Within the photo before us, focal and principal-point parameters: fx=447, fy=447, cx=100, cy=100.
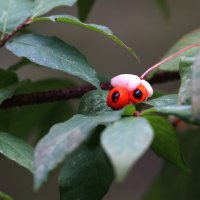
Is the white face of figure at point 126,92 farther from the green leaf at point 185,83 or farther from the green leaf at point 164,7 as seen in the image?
the green leaf at point 164,7

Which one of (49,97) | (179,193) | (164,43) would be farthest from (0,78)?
(164,43)

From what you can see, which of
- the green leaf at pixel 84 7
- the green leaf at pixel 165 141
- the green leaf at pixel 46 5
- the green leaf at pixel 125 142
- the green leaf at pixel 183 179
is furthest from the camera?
the green leaf at pixel 183 179

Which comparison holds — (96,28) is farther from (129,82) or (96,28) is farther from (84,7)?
(84,7)

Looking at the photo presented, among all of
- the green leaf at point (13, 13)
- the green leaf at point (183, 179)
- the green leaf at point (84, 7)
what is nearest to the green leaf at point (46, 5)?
the green leaf at point (13, 13)

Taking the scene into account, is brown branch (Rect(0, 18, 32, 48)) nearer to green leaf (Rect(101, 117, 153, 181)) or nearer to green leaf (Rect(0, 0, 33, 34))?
green leaf (Rect(0, 0, 33, 34))

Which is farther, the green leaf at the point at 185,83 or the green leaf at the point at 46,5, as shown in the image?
the green leaf at the point at 46,5

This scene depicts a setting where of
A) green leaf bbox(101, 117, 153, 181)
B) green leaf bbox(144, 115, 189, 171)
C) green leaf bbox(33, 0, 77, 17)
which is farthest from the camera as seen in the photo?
green leaf bbox(33, 0, 77, 17)

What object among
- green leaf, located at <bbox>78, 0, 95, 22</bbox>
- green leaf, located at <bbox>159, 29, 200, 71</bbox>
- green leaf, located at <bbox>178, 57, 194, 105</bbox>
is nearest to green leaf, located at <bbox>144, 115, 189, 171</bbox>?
green leaf, located at <bbox>178, 57, 194, 105</bbox>
